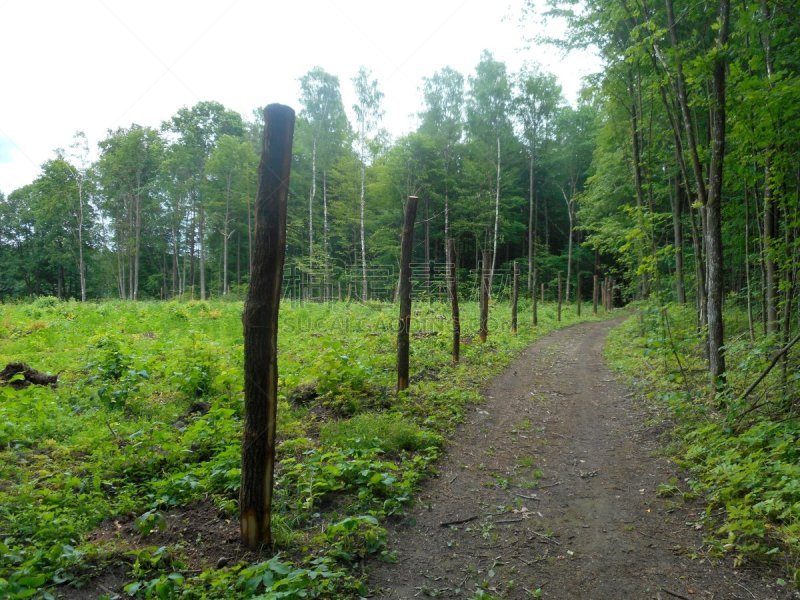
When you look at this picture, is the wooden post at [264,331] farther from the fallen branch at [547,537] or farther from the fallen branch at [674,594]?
the fallen branch at [674,594]

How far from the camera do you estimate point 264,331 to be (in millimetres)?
3303

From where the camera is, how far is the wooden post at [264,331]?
3307 mm

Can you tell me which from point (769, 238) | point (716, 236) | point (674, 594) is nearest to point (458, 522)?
point (674, 594)

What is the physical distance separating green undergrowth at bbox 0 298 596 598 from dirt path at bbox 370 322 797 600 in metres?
0.37

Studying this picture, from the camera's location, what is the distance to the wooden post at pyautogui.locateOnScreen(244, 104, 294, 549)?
3307mm

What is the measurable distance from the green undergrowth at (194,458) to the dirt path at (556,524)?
37 centimetres

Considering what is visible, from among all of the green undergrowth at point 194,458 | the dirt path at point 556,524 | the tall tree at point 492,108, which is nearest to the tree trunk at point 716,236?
the dirt path at point 556,524

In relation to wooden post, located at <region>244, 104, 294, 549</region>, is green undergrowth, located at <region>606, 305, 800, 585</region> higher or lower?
lower

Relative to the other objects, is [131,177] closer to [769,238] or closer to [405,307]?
[405,307]

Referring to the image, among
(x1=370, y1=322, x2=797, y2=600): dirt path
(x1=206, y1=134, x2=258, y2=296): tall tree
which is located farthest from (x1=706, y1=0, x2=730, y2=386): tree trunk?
(x1=206, y1=134, x2=258, y2=296): tall tree

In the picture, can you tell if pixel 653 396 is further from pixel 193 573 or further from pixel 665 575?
pixel 193 573

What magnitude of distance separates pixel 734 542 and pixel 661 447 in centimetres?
→ 225

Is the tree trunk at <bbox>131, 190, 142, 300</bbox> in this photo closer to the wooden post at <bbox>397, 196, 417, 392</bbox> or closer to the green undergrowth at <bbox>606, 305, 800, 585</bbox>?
the wooden post at <bbox>397, 196, 417, 392</bbox>

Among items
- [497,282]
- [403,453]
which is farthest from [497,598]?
[497,282]
